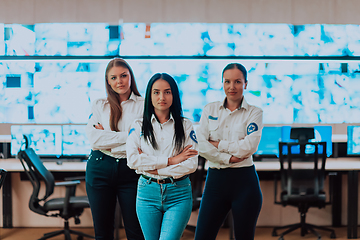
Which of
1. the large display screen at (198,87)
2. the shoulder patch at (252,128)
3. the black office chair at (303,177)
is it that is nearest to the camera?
the shoulder patch at (252,128)

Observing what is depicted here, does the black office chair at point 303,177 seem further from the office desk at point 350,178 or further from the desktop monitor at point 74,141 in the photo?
the desktop monitor at point 74,141

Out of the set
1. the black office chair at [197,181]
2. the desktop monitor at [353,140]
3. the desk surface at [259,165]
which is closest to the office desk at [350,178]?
the desk surface at [259,165]

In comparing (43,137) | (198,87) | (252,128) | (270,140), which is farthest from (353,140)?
(43,137)

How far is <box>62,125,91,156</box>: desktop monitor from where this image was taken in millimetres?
3775

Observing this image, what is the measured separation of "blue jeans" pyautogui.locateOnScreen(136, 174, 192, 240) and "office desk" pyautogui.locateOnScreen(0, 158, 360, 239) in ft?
6.52

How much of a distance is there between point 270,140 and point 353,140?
0.99 m

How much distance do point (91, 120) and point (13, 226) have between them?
276cm

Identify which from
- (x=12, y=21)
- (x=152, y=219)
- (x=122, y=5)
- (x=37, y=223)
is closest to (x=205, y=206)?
(x=152, y=219)

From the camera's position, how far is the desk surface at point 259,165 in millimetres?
3412

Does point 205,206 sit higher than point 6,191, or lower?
higher

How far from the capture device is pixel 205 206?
1.88 m

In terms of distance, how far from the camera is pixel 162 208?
1.60 m

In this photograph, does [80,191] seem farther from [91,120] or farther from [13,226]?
[91,120]

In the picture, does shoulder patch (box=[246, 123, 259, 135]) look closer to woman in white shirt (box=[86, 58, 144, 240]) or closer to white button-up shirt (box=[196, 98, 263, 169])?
white button-up shirt (box=[196, 98, 263, 169])
